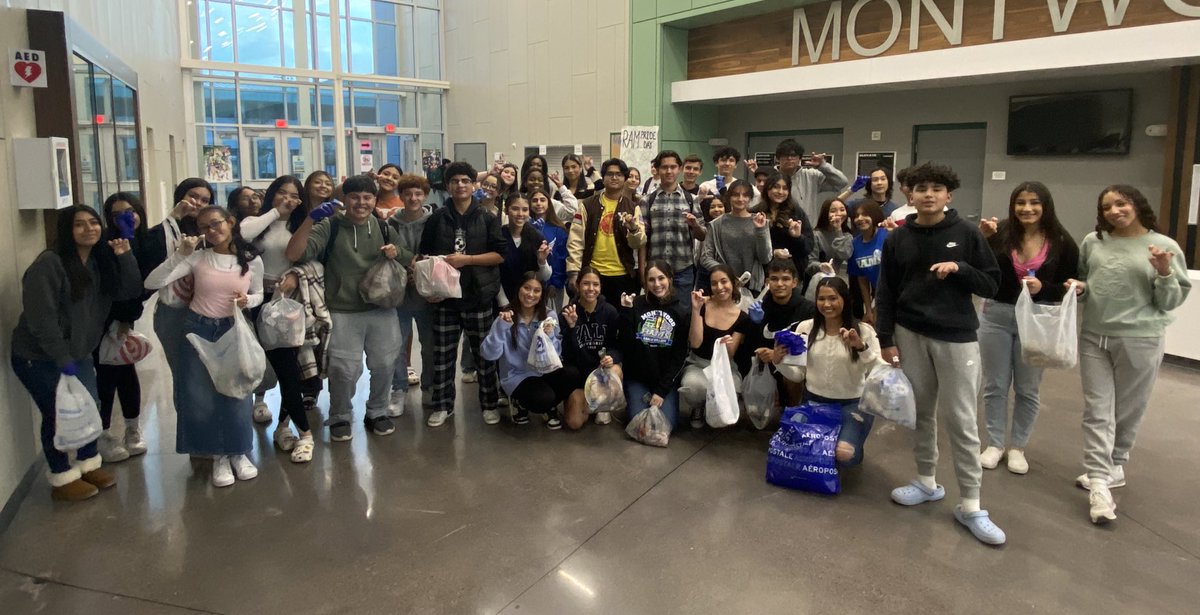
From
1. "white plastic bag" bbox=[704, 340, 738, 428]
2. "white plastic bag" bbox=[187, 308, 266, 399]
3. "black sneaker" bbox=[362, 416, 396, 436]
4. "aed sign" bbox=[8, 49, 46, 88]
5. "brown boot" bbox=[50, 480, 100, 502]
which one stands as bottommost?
"brown boot" bbox=[50, 480, 100, 502]

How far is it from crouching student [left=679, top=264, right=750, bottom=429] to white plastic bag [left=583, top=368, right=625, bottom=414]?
398mm

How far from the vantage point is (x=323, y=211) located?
13.5 ft

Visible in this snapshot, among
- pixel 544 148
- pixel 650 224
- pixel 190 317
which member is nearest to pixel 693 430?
pixel 650 224

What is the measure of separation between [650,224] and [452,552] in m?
2.76

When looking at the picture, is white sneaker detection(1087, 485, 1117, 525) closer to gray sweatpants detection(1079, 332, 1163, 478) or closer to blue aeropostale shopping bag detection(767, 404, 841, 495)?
gray sweatpants detection(1079, 332, 1163, 478)

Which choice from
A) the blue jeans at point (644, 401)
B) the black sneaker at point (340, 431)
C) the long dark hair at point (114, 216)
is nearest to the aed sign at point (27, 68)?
the long dark hair at point (114, 216)

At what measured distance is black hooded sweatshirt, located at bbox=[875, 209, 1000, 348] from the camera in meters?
3.26

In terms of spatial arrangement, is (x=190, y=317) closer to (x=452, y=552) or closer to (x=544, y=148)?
(x=452, y=552)

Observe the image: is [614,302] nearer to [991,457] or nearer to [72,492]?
[991,457]

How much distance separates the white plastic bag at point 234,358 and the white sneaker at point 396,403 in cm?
116

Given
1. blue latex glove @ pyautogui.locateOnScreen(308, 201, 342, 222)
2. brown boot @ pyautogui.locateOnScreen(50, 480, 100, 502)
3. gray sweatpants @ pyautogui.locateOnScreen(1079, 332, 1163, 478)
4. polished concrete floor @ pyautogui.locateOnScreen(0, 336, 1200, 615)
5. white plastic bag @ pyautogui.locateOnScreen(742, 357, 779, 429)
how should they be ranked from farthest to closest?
white plastic bag @ pyautogui.locateOnScreen(742, 357, 779, 429), blue latex glove @ pyautogui.locateOnScreen(308, 201, 342, 222), brown boot @ pyautogui.locateOnScreen(50, 480, 100, 502), gray sweatpants @ pyautogui.locateOnScreen(1079, 332, 1163, 478), polished concrete floor @ pyautogui.locateOnScreen(0, 336, 1200, 615)

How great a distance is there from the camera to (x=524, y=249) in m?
4.75

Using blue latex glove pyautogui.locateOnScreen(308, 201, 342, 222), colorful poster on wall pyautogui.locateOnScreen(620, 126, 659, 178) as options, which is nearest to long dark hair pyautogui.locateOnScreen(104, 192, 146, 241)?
blue latex glove pyautogui.locateOnScreen(308, 201, 342, 222)

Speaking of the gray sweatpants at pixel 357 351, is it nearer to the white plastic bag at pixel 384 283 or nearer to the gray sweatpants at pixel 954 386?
the white plastic bag at pixel 384 283
